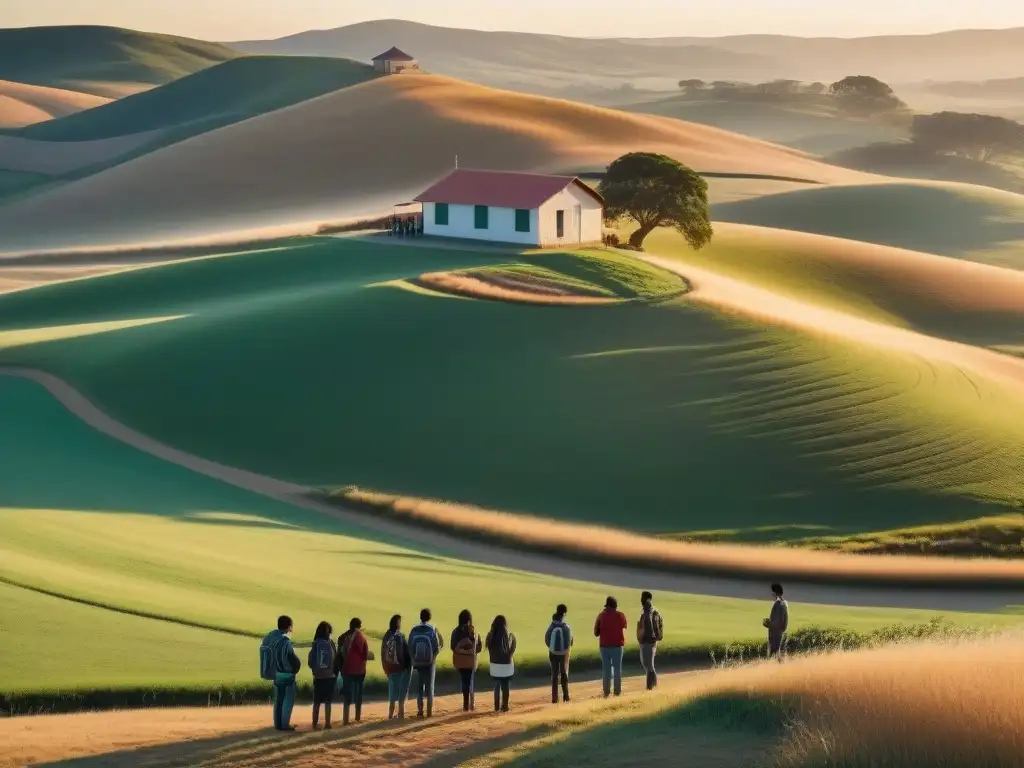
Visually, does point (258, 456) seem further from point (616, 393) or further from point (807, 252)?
point (807, 252)

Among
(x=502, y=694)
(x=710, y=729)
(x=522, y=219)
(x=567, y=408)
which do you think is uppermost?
(x=522, y=219)

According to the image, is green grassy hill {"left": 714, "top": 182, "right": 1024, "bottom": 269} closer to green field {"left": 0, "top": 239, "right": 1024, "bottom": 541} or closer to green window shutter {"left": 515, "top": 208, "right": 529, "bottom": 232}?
green window shutter {"left": 515, "top": 208, "right": 529, "bottom": 232}

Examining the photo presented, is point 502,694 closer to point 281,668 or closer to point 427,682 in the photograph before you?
point 427,682

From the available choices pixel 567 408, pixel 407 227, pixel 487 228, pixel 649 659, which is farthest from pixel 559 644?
pixel 407 227

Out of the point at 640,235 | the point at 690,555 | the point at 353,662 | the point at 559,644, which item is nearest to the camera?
the point at 353,662

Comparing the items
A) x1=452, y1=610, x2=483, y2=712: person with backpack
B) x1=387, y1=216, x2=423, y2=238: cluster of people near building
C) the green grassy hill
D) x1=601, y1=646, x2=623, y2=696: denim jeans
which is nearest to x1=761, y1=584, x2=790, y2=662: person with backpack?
x1=601, y1=646, x2=623, y2=696: denim jeans

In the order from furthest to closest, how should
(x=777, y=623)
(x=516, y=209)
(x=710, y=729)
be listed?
(x=516, y=209)
(x=777, y=623)
(x=710, y=729)

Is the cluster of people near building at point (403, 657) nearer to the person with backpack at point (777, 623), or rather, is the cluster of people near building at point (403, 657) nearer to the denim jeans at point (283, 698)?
the denim jeans at point (283, 698)
